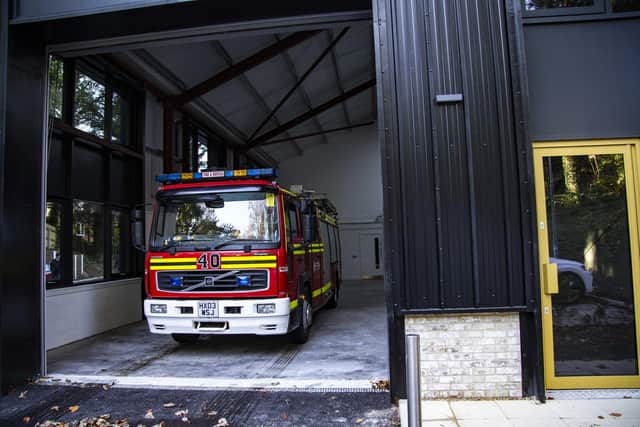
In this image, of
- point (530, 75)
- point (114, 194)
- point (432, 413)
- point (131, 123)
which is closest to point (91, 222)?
point (114, 194)

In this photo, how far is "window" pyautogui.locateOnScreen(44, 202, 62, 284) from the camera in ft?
24.8

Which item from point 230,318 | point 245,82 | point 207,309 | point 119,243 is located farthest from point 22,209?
point 245,82

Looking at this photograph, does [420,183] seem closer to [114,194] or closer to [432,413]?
[432,413]

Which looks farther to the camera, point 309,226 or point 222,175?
point 309,226

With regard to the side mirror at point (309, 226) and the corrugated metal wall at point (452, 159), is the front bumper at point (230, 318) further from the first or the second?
the corrugated metal wall at point (452, 159)

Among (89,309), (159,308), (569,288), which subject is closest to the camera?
(569,288)

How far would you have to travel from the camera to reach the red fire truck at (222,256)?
6.36 metres

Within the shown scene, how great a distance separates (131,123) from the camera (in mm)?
10234

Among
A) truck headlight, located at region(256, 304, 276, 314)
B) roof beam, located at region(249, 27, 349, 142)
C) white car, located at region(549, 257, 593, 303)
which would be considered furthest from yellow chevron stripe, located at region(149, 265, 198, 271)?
roof beam, located at region(249, 27, 349, 142)

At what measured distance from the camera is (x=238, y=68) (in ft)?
36.3

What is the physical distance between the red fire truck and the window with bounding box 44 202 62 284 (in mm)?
2030

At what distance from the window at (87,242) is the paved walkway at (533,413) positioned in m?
6.90

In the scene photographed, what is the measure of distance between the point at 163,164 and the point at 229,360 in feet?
19.8

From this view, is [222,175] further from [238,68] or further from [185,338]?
[238,68]
